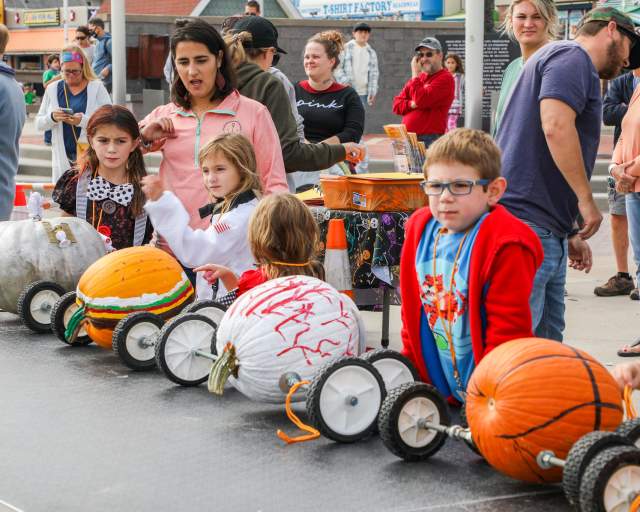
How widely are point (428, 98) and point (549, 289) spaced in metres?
8.72

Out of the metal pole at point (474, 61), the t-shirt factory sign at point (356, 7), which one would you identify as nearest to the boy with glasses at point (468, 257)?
the metal pole at point (474, 61)

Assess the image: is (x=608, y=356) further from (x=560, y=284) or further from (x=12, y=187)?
(x=12, y=187)

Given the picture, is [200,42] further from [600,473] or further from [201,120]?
[600,473]

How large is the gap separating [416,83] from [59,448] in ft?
32.3

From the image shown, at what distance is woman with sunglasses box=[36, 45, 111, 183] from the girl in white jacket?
5.68 metres

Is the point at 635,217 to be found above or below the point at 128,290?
above

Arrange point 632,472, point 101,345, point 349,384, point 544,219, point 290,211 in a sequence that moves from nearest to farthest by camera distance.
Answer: point 632,472 → point 349,384 → point 544,219 → point 290,211 → point 101,345

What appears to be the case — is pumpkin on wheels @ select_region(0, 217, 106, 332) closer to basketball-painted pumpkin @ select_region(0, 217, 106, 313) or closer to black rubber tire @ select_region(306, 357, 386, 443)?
→ basketball-painted pumpkin @ select_region(0, 217, 106, 313)

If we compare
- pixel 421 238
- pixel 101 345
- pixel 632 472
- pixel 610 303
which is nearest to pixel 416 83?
pixel 610 303

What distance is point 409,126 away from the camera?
46.2 ft

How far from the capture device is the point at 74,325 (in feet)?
22.1

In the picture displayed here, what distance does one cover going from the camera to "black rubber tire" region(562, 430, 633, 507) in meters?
3.79

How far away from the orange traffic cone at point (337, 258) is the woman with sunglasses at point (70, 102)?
18.1ft

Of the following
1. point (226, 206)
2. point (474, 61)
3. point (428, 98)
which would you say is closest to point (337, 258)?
point (226, 206)
